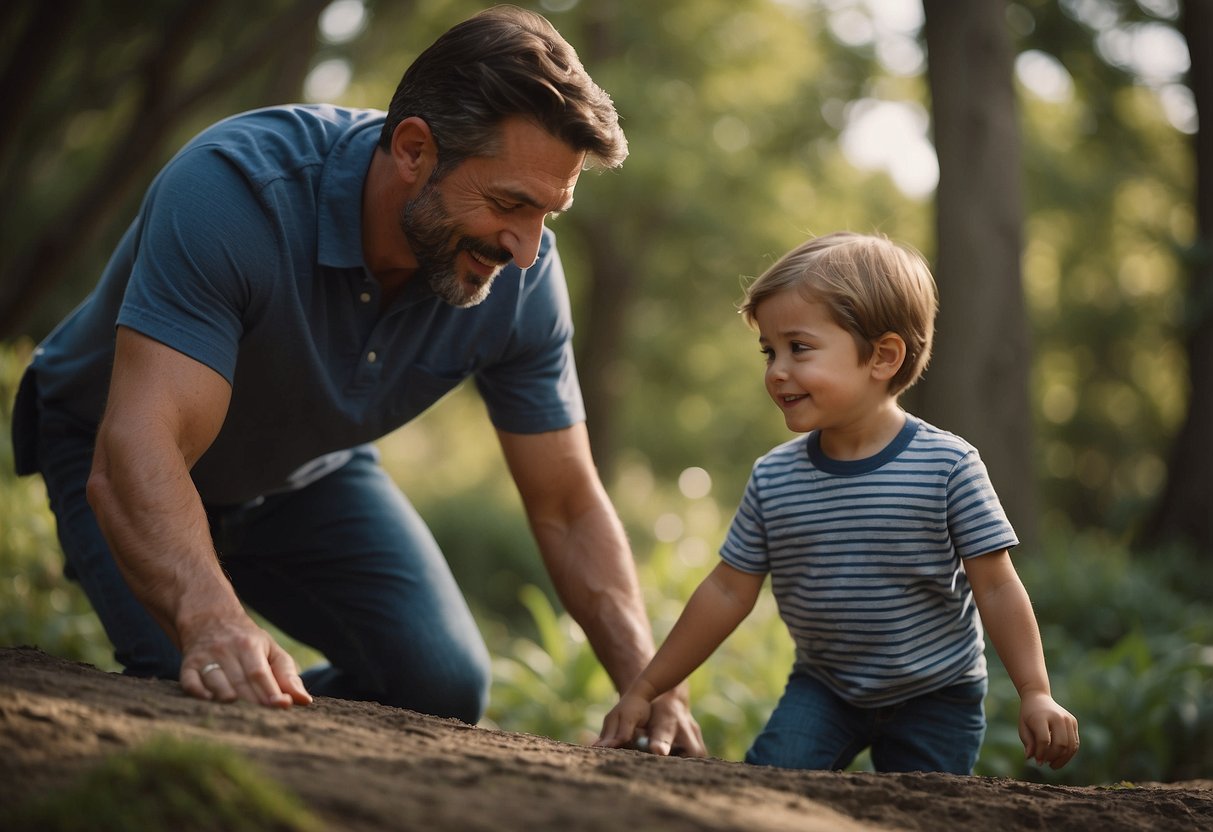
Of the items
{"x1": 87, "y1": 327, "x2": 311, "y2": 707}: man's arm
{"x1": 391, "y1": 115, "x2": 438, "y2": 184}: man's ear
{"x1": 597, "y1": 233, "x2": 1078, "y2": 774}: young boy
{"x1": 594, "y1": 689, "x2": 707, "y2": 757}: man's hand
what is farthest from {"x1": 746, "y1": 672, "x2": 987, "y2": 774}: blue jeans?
{"x1": 391, "y1": 115, "x2": 438, "y2": 184}: man's ear

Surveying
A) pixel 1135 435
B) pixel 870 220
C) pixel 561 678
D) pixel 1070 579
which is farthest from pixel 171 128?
pixel 1135 435

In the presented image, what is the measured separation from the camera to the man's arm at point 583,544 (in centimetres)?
318

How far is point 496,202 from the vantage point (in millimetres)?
2844

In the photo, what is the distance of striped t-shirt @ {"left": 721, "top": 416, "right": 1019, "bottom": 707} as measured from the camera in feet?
8.63

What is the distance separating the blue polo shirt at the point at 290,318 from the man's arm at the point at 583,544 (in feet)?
0.25

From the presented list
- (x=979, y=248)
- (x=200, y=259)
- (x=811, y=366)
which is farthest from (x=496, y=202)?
(x=979, y=248)

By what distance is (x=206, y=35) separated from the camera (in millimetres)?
10328

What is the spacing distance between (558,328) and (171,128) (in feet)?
17.5

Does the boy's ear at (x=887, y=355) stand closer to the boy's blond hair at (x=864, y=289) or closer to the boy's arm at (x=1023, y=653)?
the boy's blond hair at (x=864, y=289)

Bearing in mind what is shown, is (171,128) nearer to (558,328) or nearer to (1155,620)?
(558,328)

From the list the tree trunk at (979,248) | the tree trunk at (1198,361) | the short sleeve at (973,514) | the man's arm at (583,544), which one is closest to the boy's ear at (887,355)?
the short sleeve at (973,514)

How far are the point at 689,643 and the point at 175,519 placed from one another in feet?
3.80

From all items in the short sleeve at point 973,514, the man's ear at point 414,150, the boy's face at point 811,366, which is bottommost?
the short sleeve at point 973,514

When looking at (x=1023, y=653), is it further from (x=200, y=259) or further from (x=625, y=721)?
(x=200, y=259)
